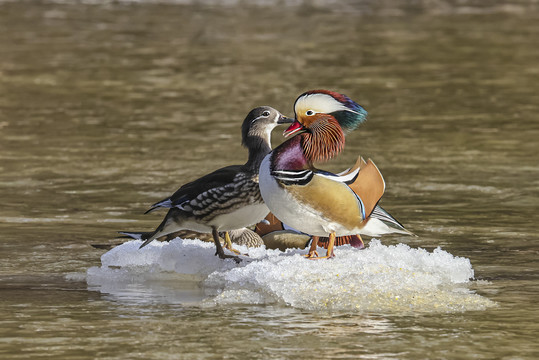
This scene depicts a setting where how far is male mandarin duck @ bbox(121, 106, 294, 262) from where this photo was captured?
8586 millimetres

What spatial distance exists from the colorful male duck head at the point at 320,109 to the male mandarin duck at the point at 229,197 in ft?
2.06

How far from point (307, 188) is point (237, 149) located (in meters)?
7.10

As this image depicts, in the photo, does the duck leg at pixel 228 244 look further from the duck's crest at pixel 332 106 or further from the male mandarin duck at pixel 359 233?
the duck's crest at pixel 332 106

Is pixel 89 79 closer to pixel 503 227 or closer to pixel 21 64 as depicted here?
pixel 21 64

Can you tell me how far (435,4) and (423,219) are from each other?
26.1 metres

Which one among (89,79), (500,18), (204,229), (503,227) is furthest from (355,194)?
(500,18)

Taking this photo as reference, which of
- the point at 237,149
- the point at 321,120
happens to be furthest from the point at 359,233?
the point at 237,149

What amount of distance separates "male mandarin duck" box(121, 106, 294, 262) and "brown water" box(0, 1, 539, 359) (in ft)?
1.77

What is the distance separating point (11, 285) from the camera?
8703 mm

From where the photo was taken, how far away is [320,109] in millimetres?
8109

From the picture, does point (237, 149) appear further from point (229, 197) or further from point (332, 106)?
point (332, 106)

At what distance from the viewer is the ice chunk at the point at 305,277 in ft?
25.8

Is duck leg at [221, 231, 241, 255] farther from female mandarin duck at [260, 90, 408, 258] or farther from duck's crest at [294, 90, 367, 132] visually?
duck's crest at [294, 90, 367, 132]

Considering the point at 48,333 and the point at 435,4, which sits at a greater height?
the point at 435,4
